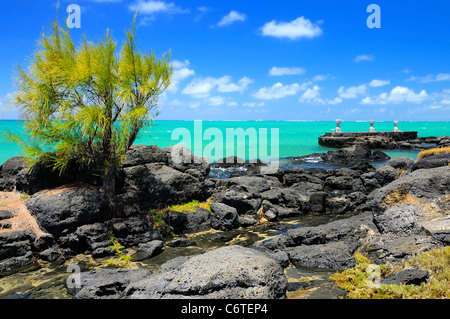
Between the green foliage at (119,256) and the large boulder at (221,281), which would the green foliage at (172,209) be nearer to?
the green foliage at (119,256)

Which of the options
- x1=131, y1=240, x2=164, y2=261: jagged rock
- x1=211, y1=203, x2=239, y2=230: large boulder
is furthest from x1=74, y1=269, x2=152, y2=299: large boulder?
x1=211, y1=203, x2=239, y2=230: large boulder

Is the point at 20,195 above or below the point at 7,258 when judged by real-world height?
above

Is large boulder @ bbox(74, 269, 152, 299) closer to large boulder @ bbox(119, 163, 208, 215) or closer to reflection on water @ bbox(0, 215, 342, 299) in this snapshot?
reflection on water @ bbox(0, 215, 342, 299)

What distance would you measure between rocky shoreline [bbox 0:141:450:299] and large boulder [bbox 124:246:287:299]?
19 millimetres

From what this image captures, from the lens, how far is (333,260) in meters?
9.50

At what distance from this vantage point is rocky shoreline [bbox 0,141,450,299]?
6.55 metres

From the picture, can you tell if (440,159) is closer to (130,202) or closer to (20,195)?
(130,202)

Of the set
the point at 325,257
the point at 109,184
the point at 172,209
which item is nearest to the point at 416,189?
the point at 325,257

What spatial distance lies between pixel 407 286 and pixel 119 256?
9487mm

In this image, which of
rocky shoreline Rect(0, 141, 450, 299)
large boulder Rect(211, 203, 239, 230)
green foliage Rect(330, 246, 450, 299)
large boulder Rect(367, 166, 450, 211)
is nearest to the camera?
green foliage Rect(330, 246, 450, 299)

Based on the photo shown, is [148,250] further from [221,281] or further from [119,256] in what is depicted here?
[221,281]
